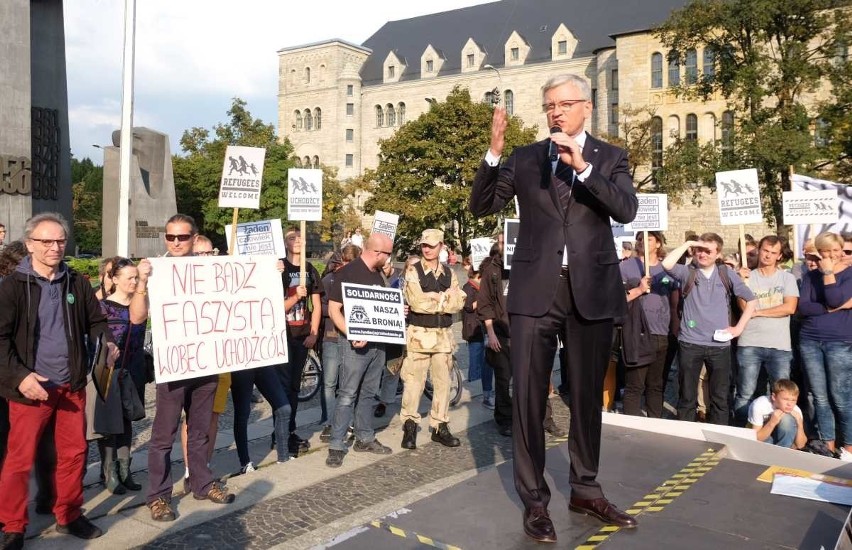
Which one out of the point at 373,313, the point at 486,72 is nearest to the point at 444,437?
the point at 373,313

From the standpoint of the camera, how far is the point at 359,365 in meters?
6.73

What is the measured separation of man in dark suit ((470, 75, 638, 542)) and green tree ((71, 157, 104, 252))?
213 ft

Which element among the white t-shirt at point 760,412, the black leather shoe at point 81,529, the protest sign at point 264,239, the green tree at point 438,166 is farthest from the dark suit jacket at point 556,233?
the green tree at point 438,166

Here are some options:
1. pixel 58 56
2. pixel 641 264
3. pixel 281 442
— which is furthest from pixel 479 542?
pixel 58 56

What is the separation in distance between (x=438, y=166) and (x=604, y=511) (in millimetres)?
42275

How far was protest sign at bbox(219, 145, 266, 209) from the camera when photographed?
798 cm

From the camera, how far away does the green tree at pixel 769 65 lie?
25422mm

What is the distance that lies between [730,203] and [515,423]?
6811 millimetres

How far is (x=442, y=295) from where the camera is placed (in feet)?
23.5

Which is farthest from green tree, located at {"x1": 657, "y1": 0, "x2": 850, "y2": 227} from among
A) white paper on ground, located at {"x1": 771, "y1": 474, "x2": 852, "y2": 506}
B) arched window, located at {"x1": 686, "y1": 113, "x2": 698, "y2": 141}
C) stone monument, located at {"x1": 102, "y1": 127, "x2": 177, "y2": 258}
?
arched window, located at {"x1": 686, "y1": 113, "x2": 698, "y2": 141}

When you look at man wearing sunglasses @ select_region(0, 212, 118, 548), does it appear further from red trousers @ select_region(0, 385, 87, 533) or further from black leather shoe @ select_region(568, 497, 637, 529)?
black leather shoe @ select_region(568, 497, 637, 529)

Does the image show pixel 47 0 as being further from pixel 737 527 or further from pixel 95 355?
pixel 737 527

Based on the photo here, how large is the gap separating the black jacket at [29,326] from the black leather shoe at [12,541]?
78 cm

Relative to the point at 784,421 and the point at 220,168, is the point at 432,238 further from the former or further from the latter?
the point at 220,168
